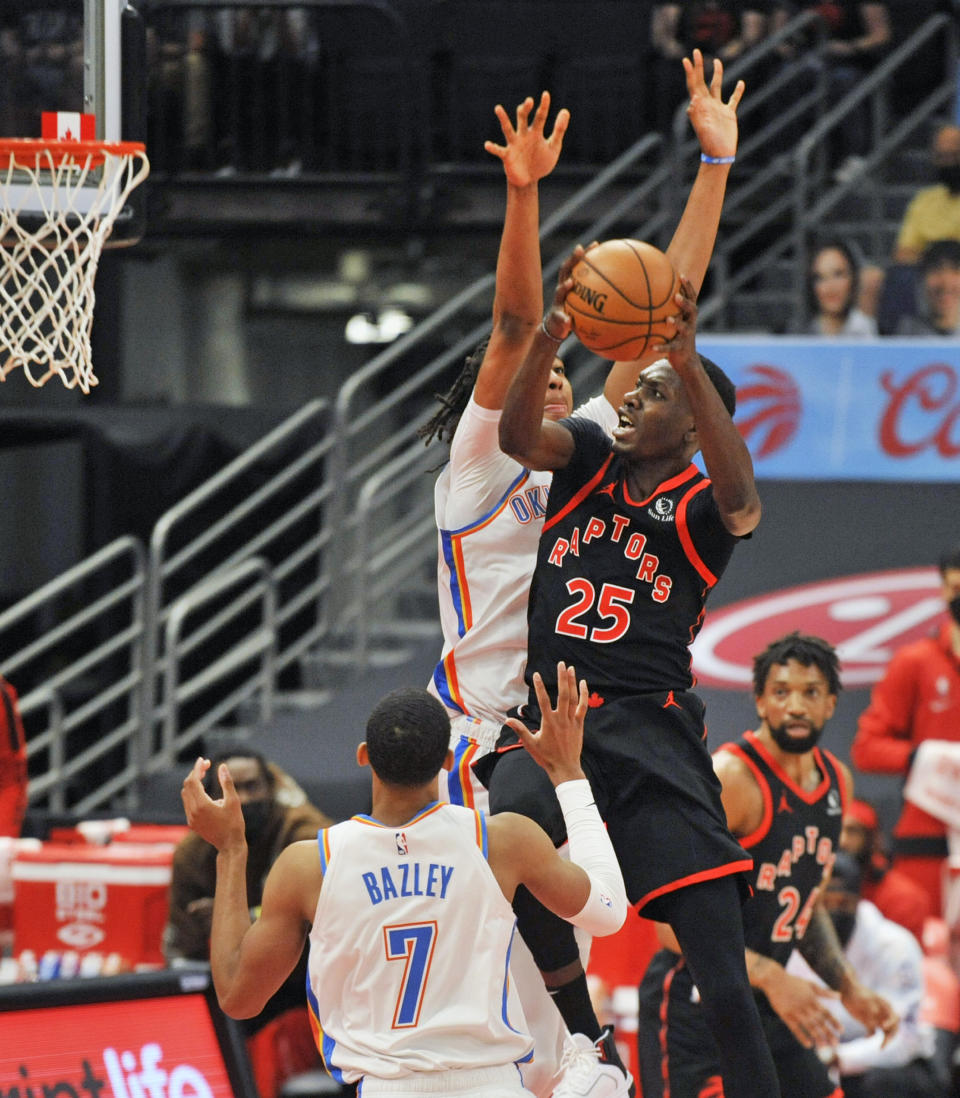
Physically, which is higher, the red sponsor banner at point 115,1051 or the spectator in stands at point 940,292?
the spectator in stands at point 940,292

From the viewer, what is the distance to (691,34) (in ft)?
43.1

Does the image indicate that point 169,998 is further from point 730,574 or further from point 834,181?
point 834,181

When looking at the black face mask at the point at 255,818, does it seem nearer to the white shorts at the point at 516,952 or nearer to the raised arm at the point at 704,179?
the white shorts at the point at 516,952

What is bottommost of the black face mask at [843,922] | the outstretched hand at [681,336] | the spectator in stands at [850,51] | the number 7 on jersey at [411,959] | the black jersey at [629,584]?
the black face mask at [843,922]

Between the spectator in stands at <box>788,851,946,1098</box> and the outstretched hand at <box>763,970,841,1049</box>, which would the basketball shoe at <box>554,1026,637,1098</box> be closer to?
the outstretched hand at <box>763,970,841,1049</box>

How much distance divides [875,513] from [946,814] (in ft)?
7.10

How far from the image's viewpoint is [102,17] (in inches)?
236

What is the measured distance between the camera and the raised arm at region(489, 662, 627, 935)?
415 cm

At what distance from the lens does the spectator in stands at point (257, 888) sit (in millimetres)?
7234

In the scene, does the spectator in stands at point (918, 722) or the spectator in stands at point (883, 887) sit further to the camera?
the spectator in stands at point (918, 722)

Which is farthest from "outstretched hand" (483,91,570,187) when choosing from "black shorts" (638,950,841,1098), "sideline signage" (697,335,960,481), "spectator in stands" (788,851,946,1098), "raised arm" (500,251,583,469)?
"sideline signage" (697,335,960,481)

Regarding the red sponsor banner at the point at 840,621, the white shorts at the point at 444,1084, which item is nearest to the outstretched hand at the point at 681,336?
the white shorts at the point at 444,1084

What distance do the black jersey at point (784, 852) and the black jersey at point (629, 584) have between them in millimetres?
1069

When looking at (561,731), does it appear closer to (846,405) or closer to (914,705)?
(914,705)
